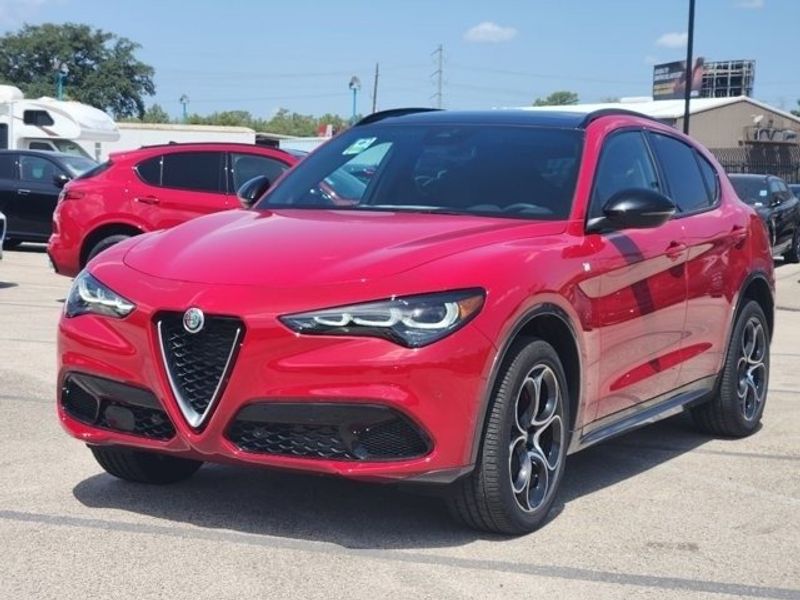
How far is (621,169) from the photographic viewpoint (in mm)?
5914

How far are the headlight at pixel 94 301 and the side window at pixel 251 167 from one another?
298 inches

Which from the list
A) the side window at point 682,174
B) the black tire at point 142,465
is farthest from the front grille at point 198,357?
the side window at point 682,174

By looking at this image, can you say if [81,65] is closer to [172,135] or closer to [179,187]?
[172,135]

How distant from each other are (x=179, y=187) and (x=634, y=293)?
7558 mm

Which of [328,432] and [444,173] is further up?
[444,173]

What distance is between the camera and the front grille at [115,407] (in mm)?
4594

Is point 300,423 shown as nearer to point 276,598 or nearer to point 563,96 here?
point 276,598

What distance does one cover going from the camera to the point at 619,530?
197 inches

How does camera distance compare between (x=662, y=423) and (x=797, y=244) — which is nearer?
(x=662, y=423)

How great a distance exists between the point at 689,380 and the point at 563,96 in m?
135

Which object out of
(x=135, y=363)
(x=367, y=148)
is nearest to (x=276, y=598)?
(x=135, y=363)

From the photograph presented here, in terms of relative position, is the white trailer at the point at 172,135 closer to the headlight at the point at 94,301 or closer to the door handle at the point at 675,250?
the door handle at the point at 675,250

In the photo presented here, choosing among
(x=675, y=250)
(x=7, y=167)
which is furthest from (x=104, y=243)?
(x=7, y=167)

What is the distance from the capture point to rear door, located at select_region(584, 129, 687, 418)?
531 cm
